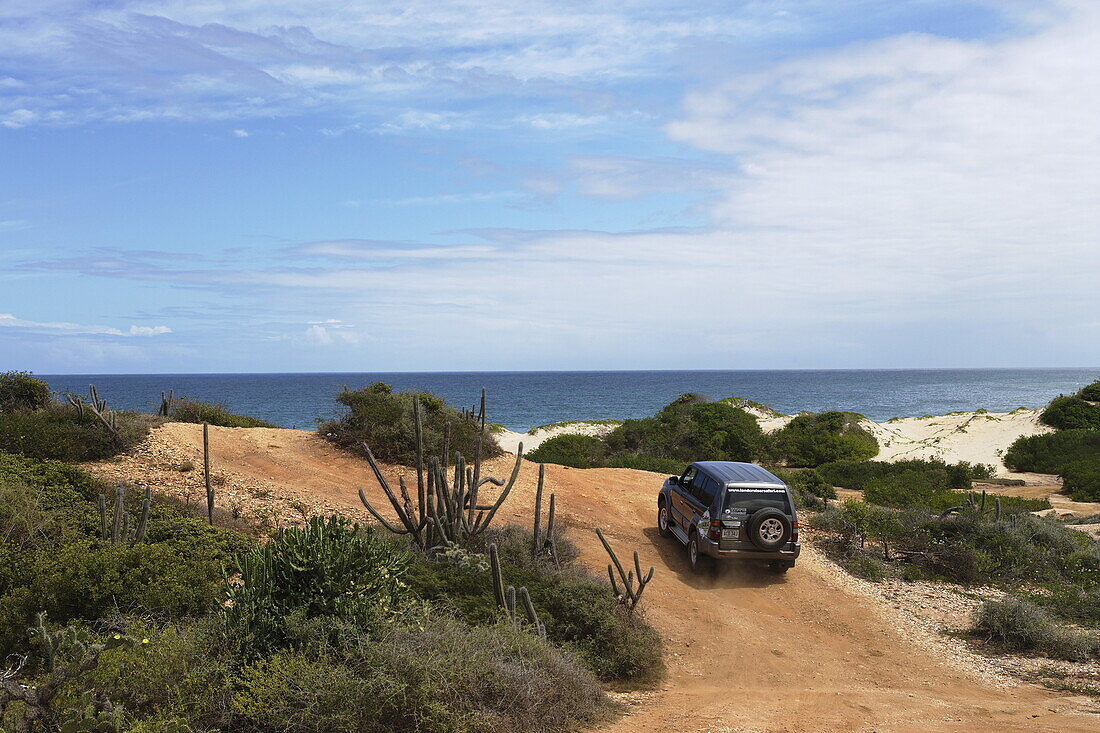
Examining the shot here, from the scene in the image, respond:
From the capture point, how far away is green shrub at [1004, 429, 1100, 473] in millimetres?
28109

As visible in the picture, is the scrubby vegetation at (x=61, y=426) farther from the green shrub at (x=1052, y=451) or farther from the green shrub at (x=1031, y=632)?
the green shrub at (x=1052, y=451)

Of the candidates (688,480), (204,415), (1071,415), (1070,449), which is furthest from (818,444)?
(204,415)

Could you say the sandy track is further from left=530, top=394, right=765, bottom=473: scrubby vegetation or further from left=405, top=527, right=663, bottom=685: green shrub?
left=530, top=394, right=765, bottom=473: scrubby vegetation

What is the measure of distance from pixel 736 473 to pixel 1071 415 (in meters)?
33.6

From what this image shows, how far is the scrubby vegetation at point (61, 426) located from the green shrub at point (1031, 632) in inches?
702

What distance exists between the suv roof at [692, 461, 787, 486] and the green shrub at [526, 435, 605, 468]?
10034 millimetres

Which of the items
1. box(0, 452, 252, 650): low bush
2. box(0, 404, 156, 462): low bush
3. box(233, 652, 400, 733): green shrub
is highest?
box(0, 404, 156, 462): low bush

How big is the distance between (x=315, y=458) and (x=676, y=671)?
38.7 feet

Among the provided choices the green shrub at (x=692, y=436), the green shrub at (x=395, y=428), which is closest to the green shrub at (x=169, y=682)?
the green shrub at (x=395, y=428)

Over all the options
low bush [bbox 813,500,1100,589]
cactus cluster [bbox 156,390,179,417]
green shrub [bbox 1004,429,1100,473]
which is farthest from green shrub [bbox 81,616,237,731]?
green shrub [bbox 1004,429,1100,473]

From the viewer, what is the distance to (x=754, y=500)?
12680mm

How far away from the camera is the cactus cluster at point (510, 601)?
8297mm

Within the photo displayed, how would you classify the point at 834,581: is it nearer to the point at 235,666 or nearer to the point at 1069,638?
the point at 1069,638

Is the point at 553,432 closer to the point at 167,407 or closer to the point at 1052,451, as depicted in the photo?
the point at 167,407
